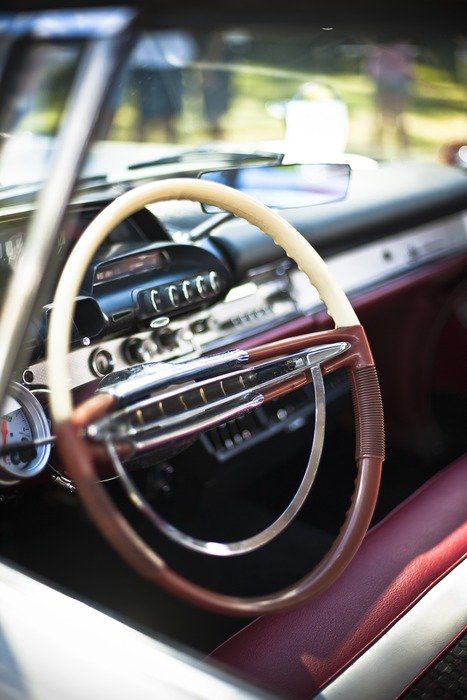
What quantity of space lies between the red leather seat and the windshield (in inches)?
40.3

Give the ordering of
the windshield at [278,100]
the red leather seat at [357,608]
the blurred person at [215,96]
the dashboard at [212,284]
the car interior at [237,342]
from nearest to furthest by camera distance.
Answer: the car interior at [237,342]
the red leather seat at [357,608]
the dashboard at [212,284]
the windshield at [278,100]
the blurred person at [215,96]

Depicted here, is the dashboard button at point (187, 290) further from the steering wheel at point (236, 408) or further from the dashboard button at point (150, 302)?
the steering wheel at point (236, 408)

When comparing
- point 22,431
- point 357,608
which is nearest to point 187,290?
point 22,431

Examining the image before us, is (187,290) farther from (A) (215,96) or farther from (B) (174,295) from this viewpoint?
(A) (215,96)

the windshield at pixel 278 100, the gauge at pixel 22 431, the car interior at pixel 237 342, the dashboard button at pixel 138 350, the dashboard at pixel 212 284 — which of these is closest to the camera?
the car interior at pixel 237 342

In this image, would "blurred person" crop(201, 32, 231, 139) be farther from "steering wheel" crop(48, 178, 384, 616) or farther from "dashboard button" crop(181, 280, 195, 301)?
"steering wheel" crop(48, 178, 384, 616)

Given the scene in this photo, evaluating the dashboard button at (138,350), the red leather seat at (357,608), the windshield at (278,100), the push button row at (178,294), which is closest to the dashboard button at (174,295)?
the push button row at (178,294)

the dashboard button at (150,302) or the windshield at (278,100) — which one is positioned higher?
the windshield at (278,100)

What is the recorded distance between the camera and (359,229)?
112 inches

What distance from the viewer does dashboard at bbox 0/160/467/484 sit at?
178 cm

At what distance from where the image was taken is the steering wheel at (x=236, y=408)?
1.13 m

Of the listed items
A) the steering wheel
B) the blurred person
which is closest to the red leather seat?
the steering wheel

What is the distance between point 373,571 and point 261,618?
0.79 feet

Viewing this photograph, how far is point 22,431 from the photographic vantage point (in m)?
1.65
